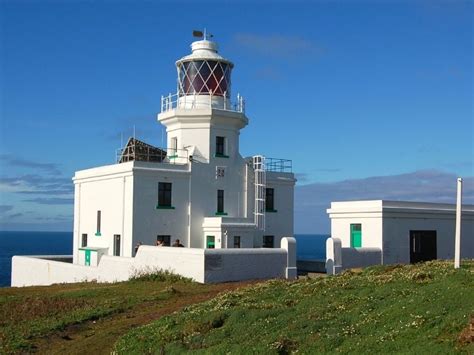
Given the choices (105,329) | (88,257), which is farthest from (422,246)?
(105,329)

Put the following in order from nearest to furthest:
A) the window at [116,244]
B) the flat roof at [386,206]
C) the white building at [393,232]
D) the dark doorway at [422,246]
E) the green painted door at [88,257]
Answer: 1. the white building at [393,232]
2. the flat roof at [386,206]
3. the dark doorway at [422,246]
4. the window at [116,244]
5. the green painted door at [88,257]

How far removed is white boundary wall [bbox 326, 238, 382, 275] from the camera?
26.8 meters

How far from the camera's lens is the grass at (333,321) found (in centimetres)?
1045

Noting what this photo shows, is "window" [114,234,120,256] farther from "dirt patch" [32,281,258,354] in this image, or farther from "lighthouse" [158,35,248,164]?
"dirt patch" [32,281,258,354]

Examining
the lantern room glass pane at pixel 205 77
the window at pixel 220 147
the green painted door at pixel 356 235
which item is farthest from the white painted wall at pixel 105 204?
the green painted door at pixel 356 235

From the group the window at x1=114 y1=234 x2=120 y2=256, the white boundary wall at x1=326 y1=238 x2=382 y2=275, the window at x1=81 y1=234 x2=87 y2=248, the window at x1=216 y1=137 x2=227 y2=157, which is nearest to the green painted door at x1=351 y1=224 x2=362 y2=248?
the white boundary wall at x1=326 y1=238 x2=382 y2=275

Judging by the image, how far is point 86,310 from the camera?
60.7 ft

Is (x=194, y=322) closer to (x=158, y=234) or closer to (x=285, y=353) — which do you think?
(x=285, y=353)

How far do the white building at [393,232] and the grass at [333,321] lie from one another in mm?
11826

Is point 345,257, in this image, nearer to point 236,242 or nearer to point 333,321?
point 236,242

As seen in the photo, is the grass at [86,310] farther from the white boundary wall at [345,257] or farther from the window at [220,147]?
the window at [220,147]

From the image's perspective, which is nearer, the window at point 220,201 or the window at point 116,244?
the window at point 116,244

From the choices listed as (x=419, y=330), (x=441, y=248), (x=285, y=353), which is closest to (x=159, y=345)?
(x=285, y=353)

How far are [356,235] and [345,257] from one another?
2802mm
